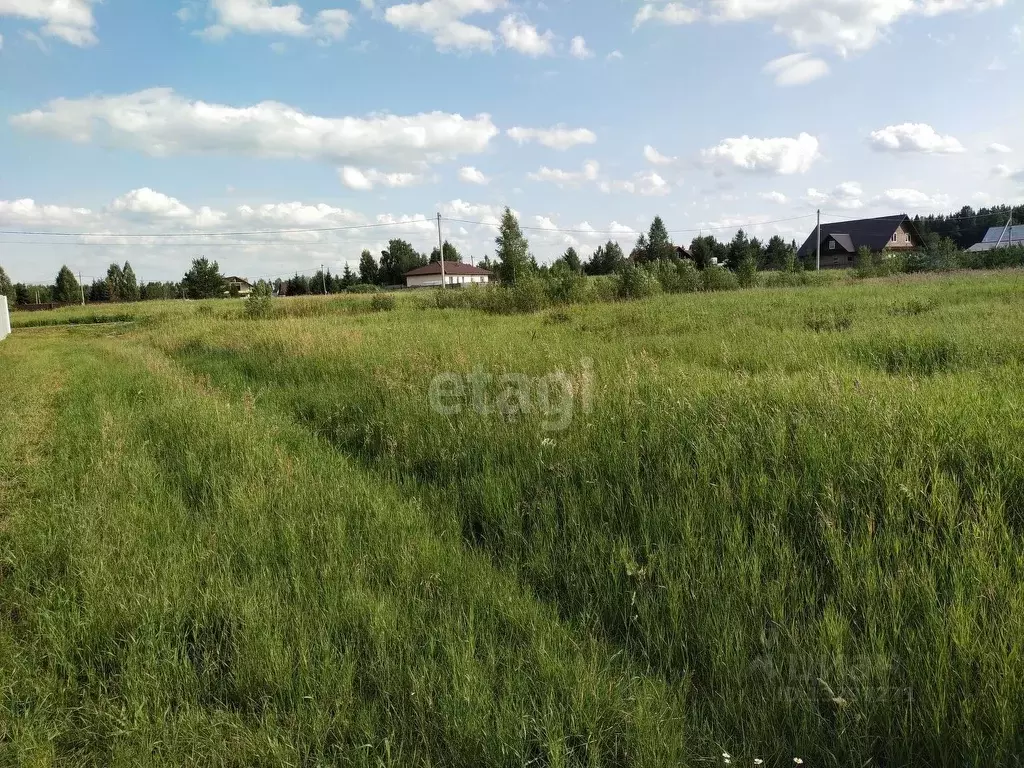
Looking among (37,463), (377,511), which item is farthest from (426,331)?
(377,511)

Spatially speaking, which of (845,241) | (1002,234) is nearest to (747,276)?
(845,241)

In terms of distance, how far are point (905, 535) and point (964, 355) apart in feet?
17.8

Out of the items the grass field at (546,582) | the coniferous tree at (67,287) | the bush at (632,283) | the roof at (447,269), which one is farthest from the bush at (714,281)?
the coniferous tree at (67,287)

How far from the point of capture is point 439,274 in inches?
3570

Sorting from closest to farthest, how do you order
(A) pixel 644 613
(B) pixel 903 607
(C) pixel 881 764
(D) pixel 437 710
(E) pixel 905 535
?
(C) pixel 881 764
(D) pixel 437 710
(B) pixel 903 607
(A) pixel 644 613
(E) pixel 905 535

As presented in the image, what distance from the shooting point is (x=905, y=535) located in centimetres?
316

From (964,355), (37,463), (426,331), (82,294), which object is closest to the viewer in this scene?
(37,463)

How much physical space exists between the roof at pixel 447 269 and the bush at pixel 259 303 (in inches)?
2425

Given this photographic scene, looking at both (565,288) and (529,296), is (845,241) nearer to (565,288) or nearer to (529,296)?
(565,288)

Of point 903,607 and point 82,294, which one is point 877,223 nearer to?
point 903,607

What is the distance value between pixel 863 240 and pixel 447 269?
61.7 meters

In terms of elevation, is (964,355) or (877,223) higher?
(877,223)

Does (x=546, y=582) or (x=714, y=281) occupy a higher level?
(x=714, y=281)

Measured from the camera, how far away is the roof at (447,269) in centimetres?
9025
